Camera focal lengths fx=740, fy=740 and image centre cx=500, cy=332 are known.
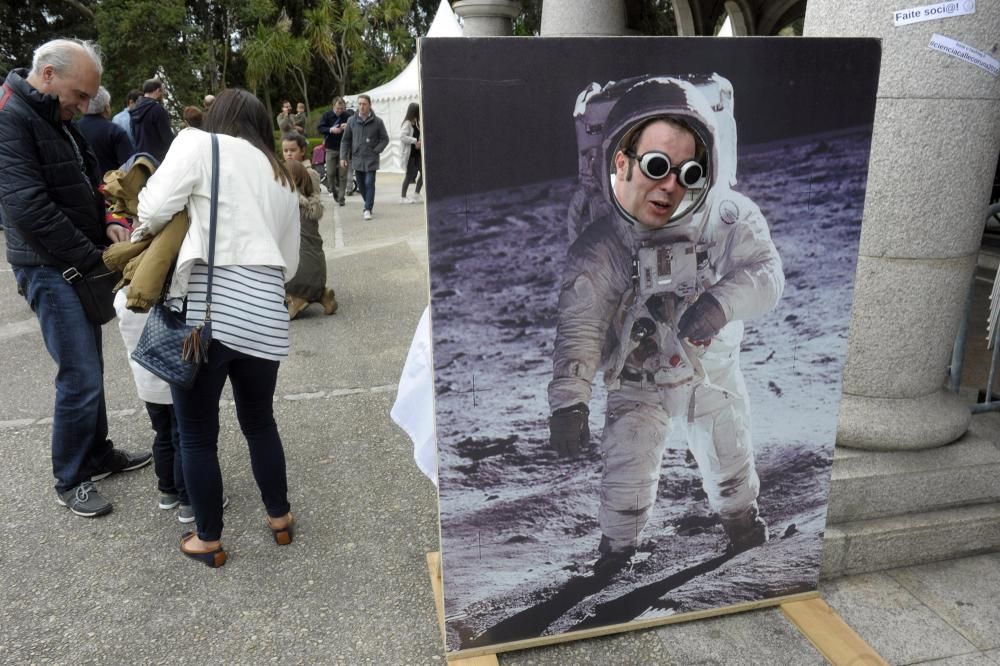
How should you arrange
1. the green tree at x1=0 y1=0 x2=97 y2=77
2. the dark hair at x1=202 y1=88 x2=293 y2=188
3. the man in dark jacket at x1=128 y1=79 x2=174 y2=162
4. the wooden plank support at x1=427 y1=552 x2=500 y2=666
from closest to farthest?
1. the wooden plank support at x1=427 y1=552 x2=500 y2=666
2. the dark hair at x1=202 y1=88 x2=293 y2=188
3. the man in dark jacket at x1=128 y1=79 x2=174 y2=162
4. the green tree at x1=0 y1=0 x2=97 y2=77

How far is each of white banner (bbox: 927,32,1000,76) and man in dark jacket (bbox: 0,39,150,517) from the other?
3.17 meters

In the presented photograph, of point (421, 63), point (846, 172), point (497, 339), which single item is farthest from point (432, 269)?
point (846, 172)

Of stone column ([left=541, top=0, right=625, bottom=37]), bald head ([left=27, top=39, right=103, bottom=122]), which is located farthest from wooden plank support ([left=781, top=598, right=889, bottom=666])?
stone column ([left=541, top=0, right=625, bottom=37])

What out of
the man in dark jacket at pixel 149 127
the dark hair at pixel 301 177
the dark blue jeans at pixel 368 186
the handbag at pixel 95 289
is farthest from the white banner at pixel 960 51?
the dark blue jeans at pixel 368 186

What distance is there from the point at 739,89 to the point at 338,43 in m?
35.9

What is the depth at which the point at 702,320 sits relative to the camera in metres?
2.15

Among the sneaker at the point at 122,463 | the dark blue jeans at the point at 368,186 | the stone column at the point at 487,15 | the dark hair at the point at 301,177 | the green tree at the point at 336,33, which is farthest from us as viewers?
the green tree at the point at 336,33

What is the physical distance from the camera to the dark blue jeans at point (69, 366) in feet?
10.4

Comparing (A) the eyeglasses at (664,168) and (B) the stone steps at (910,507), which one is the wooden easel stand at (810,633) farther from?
(A) the eyeglasses at (664,168)

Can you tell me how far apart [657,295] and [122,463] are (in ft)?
9.46

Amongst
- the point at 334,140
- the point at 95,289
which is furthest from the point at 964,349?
the point at 334,140

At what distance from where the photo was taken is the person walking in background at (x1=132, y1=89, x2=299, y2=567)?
8.20 feet

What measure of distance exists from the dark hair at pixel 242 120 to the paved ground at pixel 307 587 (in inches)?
58.9

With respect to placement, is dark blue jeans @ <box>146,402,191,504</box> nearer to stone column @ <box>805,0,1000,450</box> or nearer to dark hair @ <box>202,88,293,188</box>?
dark hair @ <box>202,88,293,188</box>
